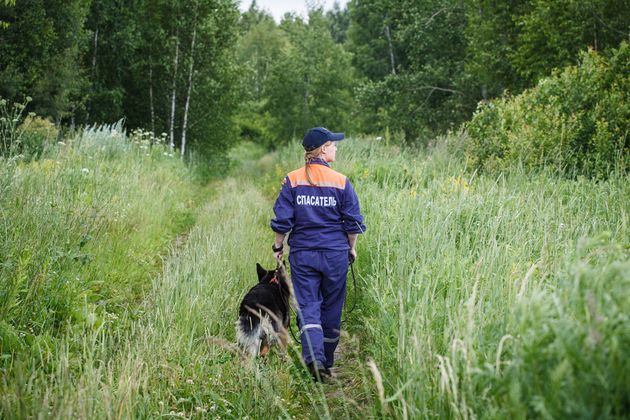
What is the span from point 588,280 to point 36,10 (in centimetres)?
1637

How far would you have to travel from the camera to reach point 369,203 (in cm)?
655

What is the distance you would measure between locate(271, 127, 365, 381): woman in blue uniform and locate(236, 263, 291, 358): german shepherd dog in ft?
0.74

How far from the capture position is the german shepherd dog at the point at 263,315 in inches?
156

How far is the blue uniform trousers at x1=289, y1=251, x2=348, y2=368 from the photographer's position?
4.00 meters

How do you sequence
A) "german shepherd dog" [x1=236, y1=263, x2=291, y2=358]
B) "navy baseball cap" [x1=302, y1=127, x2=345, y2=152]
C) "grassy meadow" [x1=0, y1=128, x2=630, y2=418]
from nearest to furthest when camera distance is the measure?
"grassy meadow" [x1=0, y1=128, x2=630, y2=418], "german shepherd dog" [x1=236, y1=263, x2=291, y2=358], "navy baseball cap" [x1=302, y1=127, x2=345, y2=152]

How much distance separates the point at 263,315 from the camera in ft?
13.7

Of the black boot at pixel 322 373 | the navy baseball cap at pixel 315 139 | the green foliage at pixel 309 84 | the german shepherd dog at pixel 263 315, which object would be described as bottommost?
the black boot at pixel 322 373

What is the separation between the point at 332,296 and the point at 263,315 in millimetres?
621

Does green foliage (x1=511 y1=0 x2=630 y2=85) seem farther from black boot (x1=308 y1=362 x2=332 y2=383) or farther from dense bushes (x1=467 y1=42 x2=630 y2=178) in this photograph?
black boot (x1=308 y1=362 x2=332 y2=383)

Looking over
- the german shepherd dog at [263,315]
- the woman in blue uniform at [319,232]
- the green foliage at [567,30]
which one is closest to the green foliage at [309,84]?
the green foliage at [567,30]

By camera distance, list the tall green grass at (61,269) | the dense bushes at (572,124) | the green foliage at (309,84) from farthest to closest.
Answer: the green foliage at (309,84) → the dense bushes at (572,124) → the tall green grass at (61,269)

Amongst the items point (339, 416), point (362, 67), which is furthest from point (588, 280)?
point (362, 67)

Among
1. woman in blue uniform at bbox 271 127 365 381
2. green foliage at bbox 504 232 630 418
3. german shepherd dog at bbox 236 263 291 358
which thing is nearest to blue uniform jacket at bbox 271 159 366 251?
woman in blue uniform at bbox 271 127 365 381

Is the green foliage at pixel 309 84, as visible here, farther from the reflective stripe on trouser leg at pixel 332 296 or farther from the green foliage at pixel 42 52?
the reflective stripe on trouser leg at pixel 332 296
